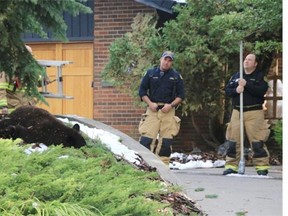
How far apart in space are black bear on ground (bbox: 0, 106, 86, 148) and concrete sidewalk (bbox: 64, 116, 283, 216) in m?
0.83

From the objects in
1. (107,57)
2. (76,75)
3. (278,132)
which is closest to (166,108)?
(278,132)

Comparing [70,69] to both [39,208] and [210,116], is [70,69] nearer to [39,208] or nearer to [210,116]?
[210,116]

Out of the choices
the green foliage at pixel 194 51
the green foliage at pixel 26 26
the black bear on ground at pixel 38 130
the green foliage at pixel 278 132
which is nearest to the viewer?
the black bear on ground at pixel 38 130

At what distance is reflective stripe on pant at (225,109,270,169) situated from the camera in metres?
10.1

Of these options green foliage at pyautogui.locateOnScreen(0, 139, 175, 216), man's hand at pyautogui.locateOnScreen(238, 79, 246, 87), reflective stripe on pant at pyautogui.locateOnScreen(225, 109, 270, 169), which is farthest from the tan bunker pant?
green foliage at pyautogui.locateOnScreen(0, 139, 175, 216)

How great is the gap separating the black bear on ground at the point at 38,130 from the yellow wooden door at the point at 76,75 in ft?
27.5

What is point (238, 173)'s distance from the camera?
10086 mm

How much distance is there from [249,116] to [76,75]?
597 centimetres

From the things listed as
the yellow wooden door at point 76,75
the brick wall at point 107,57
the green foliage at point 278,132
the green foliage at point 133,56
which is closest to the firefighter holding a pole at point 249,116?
the green foliage at point 278,132

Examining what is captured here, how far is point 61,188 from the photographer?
3.24m

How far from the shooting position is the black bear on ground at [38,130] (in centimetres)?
612

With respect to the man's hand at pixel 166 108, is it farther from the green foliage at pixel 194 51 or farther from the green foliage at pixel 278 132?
the green foliage at pixel 278 132

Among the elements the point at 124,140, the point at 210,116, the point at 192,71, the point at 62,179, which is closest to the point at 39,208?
the point at 62,179

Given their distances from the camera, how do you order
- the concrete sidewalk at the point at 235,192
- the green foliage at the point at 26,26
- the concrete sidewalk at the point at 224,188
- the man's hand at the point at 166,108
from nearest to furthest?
1. the green foliage at the point at 26,26
2. the concrete sidewalk at the point at 224,188
3. the concrete sidewalk at the point at 235,192
4. the man's hand at the point at 166,108
